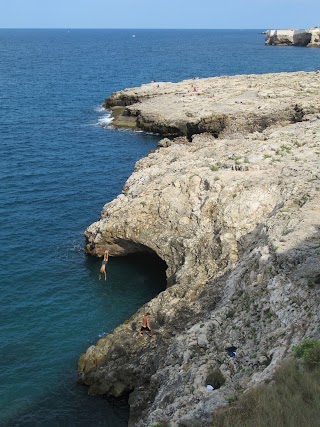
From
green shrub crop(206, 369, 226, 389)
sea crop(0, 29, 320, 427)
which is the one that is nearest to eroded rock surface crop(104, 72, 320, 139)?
sea crop(0, 29, 320, 427)

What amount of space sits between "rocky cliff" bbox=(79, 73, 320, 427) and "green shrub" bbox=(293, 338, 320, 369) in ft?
4.84

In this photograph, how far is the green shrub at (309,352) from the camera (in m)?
18.1

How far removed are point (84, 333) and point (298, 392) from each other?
18592 mm

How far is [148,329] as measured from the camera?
96.8ft

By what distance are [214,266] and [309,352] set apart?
14813 millimetres

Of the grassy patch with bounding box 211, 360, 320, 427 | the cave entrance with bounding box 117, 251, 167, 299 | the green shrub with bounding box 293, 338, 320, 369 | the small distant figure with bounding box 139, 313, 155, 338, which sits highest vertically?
the green shrub with bounding box 293, 338, 320, 369

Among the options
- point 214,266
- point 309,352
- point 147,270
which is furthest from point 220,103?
point 309,352

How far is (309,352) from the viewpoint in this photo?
18.4 metres

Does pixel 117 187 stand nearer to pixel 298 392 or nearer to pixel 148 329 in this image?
pixel 148 329

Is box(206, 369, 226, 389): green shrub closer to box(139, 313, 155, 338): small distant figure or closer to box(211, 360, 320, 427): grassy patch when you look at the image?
box(211, 360, 320, 427): grassy patch

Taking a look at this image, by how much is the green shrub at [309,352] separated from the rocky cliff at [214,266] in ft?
4.84

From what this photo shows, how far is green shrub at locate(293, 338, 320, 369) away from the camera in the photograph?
59.4 ft

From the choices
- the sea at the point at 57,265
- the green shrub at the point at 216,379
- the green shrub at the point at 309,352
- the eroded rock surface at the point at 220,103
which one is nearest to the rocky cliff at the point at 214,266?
the green shrub at the point at 216,379

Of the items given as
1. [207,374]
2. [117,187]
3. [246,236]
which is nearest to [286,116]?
[117,187]
